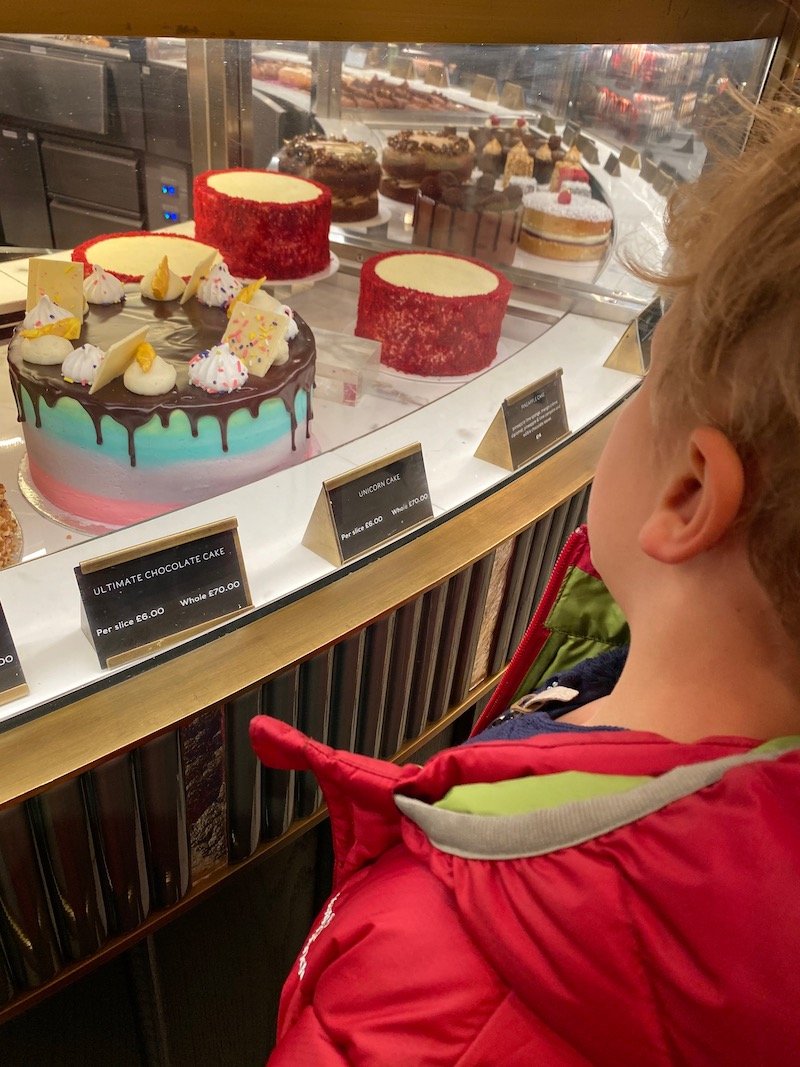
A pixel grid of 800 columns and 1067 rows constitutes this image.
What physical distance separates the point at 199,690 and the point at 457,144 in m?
1.38

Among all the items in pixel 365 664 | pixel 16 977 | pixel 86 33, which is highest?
pixel 86 33

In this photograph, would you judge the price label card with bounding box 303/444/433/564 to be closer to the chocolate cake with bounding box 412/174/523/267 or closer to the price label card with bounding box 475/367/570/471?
the price label card with bounding box 475/367/570/471

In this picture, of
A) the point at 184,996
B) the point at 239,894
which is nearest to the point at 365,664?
the point at 239,894

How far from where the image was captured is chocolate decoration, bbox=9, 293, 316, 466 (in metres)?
1.10

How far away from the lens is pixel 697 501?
513mm

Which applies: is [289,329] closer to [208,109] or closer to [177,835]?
[208,109]

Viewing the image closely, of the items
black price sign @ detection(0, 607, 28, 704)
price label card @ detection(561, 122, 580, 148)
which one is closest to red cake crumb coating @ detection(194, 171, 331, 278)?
price label card @ detection(561, 122, 580, 148)

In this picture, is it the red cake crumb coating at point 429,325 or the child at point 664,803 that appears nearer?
the child at point 664,803

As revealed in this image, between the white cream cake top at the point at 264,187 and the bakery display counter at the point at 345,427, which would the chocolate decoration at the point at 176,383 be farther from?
the white cream cake top at the point at 264,187

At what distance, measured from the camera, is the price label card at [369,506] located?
101 centimetres

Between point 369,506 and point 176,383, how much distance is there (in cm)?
33

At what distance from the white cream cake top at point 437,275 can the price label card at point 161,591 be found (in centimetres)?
77

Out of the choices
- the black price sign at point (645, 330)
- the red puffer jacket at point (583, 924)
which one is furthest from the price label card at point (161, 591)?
the black price sign at point (645, 330)

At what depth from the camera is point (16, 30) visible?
2.16 feet
